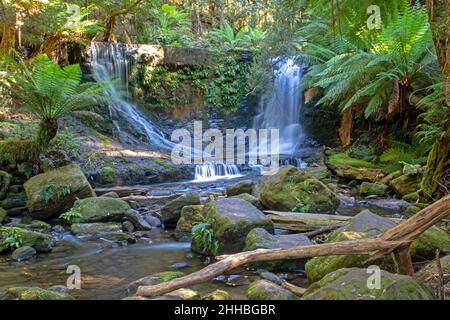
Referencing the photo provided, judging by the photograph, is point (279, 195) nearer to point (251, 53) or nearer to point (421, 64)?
point (421, 64)

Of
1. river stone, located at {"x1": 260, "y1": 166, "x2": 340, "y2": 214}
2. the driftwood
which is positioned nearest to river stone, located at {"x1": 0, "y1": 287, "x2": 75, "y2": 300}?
the driftwood

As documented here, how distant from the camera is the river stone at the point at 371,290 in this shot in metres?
2.38

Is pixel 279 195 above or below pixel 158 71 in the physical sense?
below

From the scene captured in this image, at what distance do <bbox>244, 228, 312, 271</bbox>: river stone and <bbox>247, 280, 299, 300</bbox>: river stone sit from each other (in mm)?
878

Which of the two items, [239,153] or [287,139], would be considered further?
[287,139]

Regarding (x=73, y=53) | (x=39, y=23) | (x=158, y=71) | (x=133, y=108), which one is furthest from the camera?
(x=158, y=71)

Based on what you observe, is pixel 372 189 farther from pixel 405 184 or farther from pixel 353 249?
pixel 353 249

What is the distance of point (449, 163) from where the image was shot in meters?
5.49

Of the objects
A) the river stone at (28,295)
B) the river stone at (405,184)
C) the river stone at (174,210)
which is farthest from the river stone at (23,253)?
the river stone at (405,184)

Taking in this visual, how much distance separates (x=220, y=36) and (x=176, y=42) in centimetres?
205

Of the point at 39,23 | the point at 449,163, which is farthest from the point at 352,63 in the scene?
the point at 39,23

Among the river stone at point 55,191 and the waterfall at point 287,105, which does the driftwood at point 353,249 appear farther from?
the waterfall at point 287,105

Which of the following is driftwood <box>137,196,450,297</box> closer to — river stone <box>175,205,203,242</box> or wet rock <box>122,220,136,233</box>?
river stone <box>175,205,203,242</box>

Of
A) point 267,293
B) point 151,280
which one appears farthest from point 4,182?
point 267,293
